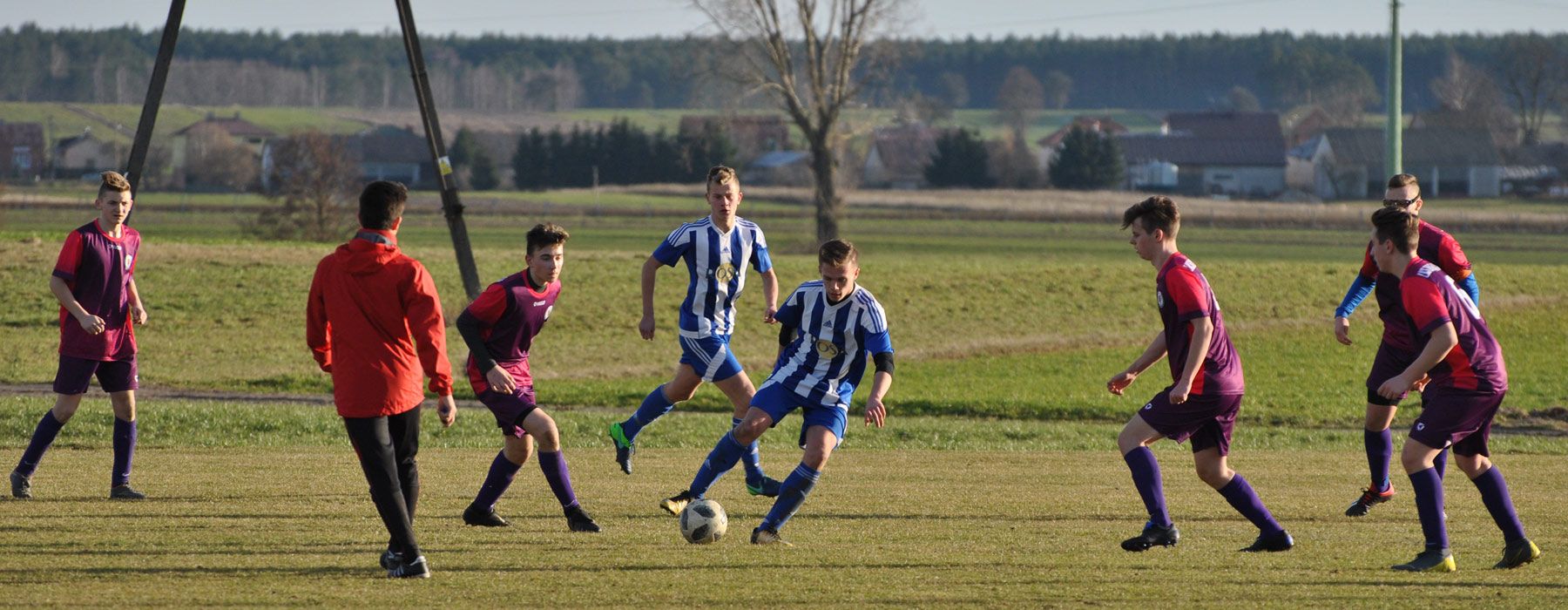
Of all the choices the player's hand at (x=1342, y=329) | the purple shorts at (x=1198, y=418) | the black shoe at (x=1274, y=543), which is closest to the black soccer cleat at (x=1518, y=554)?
the black shoe at (x=1274, y=543)

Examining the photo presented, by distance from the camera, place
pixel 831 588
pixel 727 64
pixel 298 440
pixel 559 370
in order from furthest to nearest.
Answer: pixel 727 64
pixel 559 370
pixel 298 440
pixel 831 588

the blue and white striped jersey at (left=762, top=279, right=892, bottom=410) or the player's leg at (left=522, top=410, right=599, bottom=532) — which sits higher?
the blue and white striped jersey at (left=762, top=279, right=892, bottom=410)

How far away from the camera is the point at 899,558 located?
7676 millimetres

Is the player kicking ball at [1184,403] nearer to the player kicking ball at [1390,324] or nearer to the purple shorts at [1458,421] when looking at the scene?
the purple shorts at [1458,421]

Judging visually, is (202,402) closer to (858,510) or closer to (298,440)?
(298,440)

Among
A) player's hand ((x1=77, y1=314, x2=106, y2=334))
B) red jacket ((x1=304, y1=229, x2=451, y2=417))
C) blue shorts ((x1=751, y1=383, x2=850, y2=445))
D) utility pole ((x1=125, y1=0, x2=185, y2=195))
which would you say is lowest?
blue shorts ((x1=751, y1=383, x2=850, y2=445))

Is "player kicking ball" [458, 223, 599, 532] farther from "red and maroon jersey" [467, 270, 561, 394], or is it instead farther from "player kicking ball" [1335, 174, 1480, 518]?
"player kicking ball" [1335, 174, 1480, 518]

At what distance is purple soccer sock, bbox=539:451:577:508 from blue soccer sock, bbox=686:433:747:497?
0.73 m

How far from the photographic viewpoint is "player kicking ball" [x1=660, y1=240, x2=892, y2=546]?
805cm

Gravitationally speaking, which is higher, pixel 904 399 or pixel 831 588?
pixel 831 588

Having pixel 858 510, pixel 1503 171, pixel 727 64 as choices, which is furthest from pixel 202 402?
pixel 1503 171

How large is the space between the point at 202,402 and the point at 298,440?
4.88 m

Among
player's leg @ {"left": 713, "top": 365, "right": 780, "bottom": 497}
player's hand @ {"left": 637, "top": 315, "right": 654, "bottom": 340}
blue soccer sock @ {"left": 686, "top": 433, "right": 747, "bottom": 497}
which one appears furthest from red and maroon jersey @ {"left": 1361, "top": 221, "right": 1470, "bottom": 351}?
player's hand @ {"left": 637, "top": 315, "right": 654, "bottom": 340}

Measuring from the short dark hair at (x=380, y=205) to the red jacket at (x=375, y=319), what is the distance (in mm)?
46
